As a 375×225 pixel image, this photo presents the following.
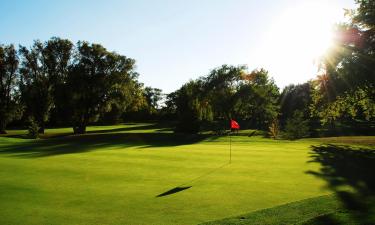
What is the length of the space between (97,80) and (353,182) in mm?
46159

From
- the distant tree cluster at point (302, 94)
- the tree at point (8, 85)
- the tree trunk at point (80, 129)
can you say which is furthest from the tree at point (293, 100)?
the tree at point (8, 85)

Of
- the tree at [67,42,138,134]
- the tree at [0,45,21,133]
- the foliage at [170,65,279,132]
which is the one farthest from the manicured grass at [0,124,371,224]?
the tree at [0,45,21,133]

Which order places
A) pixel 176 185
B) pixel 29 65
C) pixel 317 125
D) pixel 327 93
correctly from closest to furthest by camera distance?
pixel 176 185 < pixel 327 93 < pixel 29 65 < pixel 317 125

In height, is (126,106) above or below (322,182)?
above

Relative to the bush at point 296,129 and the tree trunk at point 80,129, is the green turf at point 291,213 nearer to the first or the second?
the bush at point 296,129

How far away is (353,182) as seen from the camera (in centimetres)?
1341

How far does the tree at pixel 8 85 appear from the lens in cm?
5919

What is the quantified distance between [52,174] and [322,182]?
10.2 meters

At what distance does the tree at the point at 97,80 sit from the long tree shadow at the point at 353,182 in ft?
129

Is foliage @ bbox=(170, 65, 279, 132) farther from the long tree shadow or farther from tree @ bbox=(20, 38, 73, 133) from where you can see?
the long tree shadow

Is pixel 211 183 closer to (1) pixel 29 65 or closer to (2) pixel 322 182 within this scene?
(2) pixel 322 182

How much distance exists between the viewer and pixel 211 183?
42.7ft

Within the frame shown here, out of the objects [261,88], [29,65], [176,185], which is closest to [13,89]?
[29,65]


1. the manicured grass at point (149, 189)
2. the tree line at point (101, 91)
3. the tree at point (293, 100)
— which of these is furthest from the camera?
the tree at point (293, 100)
